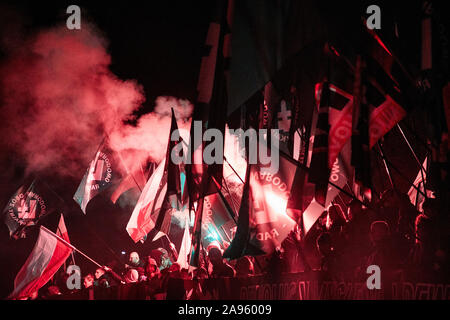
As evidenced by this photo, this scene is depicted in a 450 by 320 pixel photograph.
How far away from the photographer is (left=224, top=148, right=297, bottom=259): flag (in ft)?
19.6

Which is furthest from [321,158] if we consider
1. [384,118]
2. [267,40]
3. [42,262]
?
[42,262]

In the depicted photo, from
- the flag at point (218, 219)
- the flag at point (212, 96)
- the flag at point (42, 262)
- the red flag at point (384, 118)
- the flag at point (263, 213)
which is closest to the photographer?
the red flag at point (384, 118)

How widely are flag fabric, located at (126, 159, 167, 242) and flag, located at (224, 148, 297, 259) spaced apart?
4.27 metres

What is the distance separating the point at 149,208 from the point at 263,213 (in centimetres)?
486

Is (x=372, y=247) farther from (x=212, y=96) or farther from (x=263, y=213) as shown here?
(x=212, y=96)

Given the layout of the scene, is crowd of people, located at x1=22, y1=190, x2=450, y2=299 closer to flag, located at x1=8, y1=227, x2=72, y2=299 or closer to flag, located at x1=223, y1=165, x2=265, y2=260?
flag, located at x1=223, y1=165, x2=265, y2=260

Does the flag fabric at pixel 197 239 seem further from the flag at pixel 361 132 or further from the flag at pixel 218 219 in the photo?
the flag at pixel 218 219

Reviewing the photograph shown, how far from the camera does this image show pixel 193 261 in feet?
22.0

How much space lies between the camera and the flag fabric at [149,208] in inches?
437

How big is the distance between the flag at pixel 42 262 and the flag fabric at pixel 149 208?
65.4 inches

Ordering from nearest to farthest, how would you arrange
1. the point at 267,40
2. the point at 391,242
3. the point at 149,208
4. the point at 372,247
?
the point at 391,242, the point at 372,247, the point at 267,40, the point at 149,208

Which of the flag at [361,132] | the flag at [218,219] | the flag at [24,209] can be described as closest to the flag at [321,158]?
the flag at [361,132]

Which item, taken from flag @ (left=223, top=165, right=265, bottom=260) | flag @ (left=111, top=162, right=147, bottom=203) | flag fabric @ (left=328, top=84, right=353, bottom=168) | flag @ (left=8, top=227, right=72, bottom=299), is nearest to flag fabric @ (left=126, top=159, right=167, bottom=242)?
flag @ (left=8, top=227, right=72, bottom=299)

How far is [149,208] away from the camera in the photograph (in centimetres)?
1108
